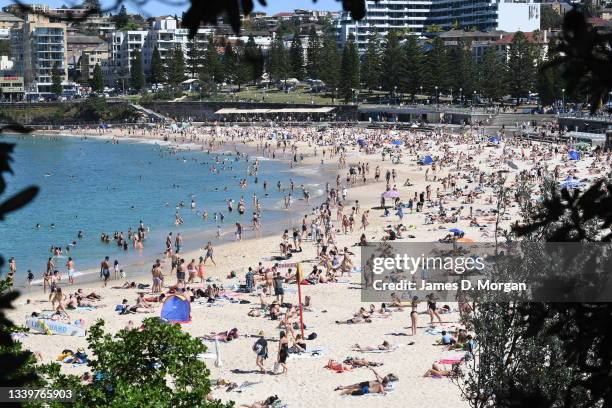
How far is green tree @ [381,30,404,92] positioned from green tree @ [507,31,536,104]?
11.3 m

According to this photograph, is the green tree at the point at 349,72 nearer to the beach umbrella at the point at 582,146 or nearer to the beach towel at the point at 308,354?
the beach umbrella at the point at 582,146

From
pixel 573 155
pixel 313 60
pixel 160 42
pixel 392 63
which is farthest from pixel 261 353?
pixel 160 42

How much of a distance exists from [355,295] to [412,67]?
211 ft

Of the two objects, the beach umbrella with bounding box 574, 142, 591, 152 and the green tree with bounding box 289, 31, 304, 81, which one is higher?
the green tree with bounding box 289, 31, 304, 81

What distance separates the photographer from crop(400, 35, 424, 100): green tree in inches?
3255

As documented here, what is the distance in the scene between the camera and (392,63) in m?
86.8

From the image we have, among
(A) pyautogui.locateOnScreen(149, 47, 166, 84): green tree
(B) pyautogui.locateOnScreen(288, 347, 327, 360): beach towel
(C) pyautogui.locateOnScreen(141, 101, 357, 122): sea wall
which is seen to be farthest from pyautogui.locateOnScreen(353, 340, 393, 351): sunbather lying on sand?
(A) pyautogui.locateOnScreen(149, 47, 166, 84): green tree

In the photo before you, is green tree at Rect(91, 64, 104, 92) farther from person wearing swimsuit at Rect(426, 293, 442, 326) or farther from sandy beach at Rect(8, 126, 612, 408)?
person wearing swimsuit at Rect(426, 293, 442, 326)

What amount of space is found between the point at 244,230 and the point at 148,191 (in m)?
16.3

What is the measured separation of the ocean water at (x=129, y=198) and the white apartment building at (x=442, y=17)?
56546 millimetres

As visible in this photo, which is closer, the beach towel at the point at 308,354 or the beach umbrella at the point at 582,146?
the beach towel at the point at 308,354

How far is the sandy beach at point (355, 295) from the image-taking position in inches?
574

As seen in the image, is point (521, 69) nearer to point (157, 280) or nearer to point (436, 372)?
point (157, 280)

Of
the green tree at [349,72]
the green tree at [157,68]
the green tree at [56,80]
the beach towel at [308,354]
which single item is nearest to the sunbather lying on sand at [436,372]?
the beach towel at [308,354]
